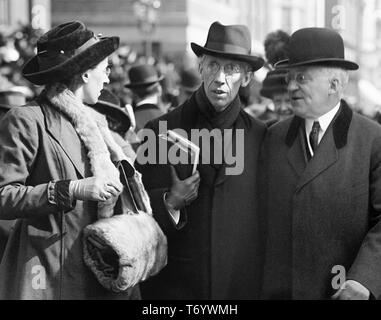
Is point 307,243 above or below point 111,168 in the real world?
below

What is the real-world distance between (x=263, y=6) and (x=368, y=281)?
45529 mm

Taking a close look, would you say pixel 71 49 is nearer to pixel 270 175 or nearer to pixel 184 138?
pixel 184 138

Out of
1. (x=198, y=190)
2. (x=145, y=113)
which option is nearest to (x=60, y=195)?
(x=198, y=190)

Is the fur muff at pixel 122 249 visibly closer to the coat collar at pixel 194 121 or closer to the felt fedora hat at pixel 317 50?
the coat collar at pixel 194 121

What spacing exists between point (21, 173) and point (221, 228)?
121 cm

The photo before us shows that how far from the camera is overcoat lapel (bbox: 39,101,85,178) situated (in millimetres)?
4492

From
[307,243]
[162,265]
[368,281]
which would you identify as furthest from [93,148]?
[368,281]

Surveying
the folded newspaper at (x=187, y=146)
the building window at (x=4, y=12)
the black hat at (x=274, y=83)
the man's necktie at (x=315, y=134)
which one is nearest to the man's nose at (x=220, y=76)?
the folded newspaper at (x=187, y=146)

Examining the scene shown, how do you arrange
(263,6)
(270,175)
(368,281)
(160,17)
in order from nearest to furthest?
(368,281) < (270,175) < (160,17) < (263,6)

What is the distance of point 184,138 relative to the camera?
498 cm

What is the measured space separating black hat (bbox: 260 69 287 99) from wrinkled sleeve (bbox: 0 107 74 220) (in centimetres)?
255

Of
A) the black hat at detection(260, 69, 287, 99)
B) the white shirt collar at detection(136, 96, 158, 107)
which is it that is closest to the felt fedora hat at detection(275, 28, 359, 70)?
the black hat at detection(260, 69, 287, 99)

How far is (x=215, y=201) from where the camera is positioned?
4.97 meters

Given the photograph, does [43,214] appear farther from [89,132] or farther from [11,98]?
[11,98]
